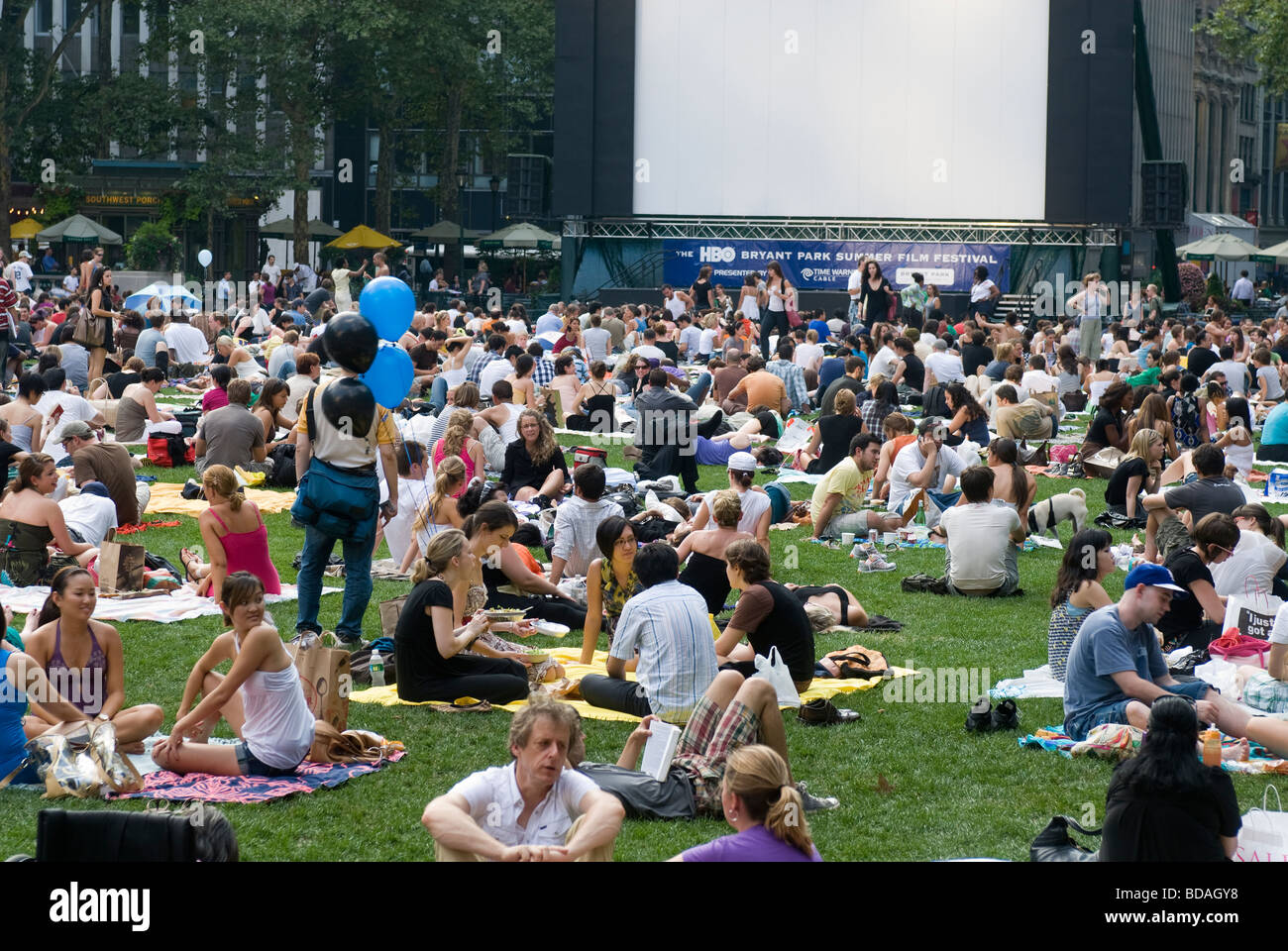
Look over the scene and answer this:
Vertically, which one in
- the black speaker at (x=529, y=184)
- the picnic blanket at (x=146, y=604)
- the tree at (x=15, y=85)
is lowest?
the picnic blanket at (x=146, y=604)

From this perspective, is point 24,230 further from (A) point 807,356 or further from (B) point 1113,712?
(B) point 1113,712

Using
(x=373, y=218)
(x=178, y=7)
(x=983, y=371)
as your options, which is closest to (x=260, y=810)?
(x=983, y=371)

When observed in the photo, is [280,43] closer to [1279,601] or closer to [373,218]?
[373,218]

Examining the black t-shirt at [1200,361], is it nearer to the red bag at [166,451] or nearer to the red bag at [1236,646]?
the red bag at [166,451]

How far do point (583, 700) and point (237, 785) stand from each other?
2120mm

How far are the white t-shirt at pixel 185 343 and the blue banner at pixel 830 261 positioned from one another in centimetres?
1210

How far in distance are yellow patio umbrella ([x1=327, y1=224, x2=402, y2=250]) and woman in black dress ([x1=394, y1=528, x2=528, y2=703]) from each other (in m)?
40.4

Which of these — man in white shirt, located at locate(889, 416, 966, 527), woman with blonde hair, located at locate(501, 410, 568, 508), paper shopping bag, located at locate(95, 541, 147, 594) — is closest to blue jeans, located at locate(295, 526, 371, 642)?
paper shopping bag, located at locate(95, 541, 147, 594)

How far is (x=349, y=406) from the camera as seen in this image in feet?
31.2

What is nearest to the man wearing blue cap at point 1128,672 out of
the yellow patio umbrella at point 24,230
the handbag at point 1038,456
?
the handbag at point 1038,456

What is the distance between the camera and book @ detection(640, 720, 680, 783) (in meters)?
6.92

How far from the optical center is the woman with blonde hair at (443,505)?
10.8 meters

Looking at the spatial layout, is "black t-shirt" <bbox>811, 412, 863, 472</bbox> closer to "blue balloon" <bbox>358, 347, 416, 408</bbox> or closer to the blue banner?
"blue balloon" <bbox>358, 347, 416, 408</bbox>

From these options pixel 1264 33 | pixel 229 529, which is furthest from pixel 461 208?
pixel 229 529
